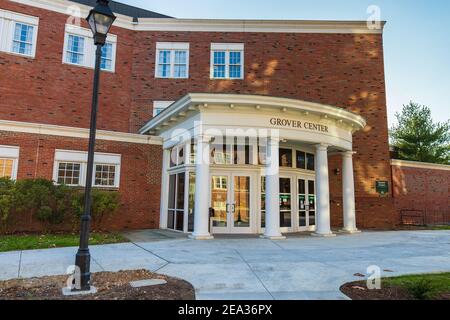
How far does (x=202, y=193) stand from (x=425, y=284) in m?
7.38

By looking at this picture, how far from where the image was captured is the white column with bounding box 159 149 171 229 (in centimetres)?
1458

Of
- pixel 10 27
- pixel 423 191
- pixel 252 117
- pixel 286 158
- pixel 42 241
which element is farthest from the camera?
pixel 423 191

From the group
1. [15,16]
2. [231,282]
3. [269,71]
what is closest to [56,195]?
[231,282]

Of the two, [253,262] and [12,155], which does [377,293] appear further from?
[12,155]

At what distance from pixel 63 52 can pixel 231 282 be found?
15.6 m

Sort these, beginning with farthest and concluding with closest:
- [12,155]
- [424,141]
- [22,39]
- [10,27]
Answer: [424,141] < [22,39] < [10,27] < [12,155]

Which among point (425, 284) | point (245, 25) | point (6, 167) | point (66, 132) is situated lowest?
point (425, 284)

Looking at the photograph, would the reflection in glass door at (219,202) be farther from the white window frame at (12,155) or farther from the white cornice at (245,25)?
the white cornice at (245,25)

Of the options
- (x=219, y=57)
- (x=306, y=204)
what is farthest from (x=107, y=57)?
(x=306, y=204)

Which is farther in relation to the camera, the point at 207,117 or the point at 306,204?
the point at 306,204

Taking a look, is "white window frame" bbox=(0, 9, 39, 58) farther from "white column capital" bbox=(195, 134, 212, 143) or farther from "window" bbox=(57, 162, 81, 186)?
"white column capital" bbox=(195, 134, 212, 143)

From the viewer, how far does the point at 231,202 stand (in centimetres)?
1295

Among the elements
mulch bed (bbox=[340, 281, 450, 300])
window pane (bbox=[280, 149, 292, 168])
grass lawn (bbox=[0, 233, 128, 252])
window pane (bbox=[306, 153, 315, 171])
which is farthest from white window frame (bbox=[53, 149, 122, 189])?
mulch bed (bbox=[340, 281, 450, 300])
